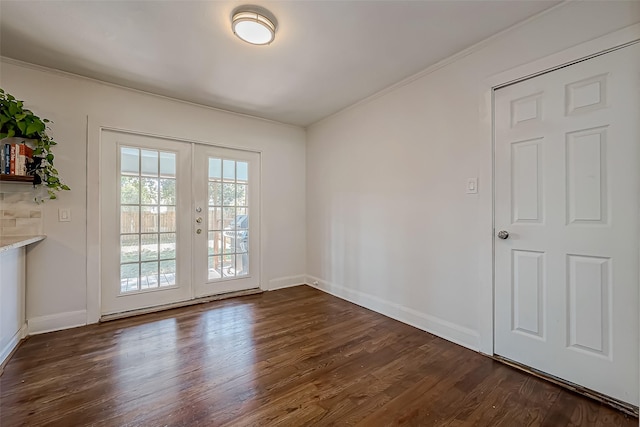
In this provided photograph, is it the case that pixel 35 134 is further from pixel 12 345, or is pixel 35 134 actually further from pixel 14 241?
pixel 12 345

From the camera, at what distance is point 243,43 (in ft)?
7.12

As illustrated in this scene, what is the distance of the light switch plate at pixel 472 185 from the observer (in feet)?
7.28

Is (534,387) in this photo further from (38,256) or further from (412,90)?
(38,256)

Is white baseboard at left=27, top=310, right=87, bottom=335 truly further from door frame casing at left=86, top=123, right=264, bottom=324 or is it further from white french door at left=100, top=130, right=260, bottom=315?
white french door at left=100, top=130, right=260, bottom=315

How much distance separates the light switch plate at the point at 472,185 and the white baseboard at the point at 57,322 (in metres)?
3.79

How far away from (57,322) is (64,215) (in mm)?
1012

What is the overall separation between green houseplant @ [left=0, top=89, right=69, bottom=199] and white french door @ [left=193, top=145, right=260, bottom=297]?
49.8 inches

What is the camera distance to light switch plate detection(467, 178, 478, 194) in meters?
2.22

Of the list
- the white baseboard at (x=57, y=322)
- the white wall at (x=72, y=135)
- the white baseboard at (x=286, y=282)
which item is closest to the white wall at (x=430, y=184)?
the white baseboard at (x=286, y=282)

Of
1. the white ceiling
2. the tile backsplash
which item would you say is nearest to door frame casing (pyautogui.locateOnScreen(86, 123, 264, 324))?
the tile backsplash

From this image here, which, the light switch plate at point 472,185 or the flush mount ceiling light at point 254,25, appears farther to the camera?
the light switch plate at point 472,185

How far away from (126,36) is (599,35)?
3211mm

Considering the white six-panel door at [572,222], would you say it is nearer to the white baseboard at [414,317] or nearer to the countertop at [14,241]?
the white baseboard at [414,317]

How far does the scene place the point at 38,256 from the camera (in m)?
2.50
